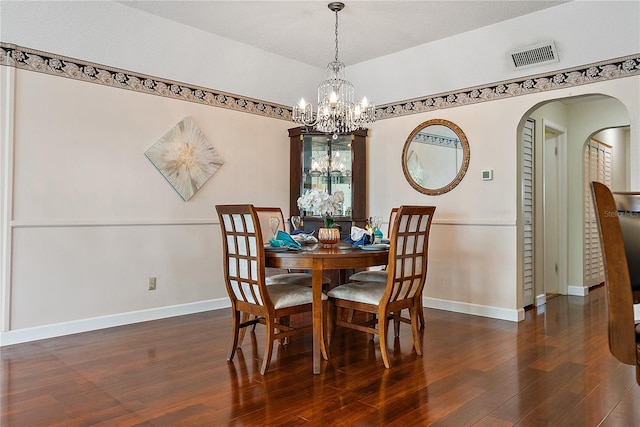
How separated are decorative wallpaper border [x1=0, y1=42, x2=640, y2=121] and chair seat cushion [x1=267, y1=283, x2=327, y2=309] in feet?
7.83

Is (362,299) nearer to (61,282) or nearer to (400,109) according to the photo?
(61,282)

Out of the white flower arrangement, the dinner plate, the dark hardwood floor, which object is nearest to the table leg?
the dark hardwood floor

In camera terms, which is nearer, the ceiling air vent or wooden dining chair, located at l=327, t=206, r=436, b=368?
wooden dining chair, located at l=327, t=206, r=436, b=368

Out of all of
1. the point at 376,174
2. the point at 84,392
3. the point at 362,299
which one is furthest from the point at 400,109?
the point at 84,392

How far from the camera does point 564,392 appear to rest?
7.71ft

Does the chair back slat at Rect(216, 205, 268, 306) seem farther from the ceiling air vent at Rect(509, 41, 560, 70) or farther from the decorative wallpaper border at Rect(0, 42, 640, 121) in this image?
the ceiling air vent at Rect(509, 41, 560, 70)

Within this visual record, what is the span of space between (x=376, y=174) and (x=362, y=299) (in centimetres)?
267

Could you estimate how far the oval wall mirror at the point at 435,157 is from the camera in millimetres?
4504

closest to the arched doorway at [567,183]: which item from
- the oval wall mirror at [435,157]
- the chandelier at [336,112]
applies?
→ the oval wall mirror at [435,157]

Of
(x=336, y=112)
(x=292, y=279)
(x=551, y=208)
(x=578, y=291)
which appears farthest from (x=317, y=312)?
(x=578, y=291)

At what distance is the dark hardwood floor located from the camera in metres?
2.06

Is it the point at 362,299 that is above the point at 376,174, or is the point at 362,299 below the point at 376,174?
below

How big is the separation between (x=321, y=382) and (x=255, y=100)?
3.39m

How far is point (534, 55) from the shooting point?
382cm
